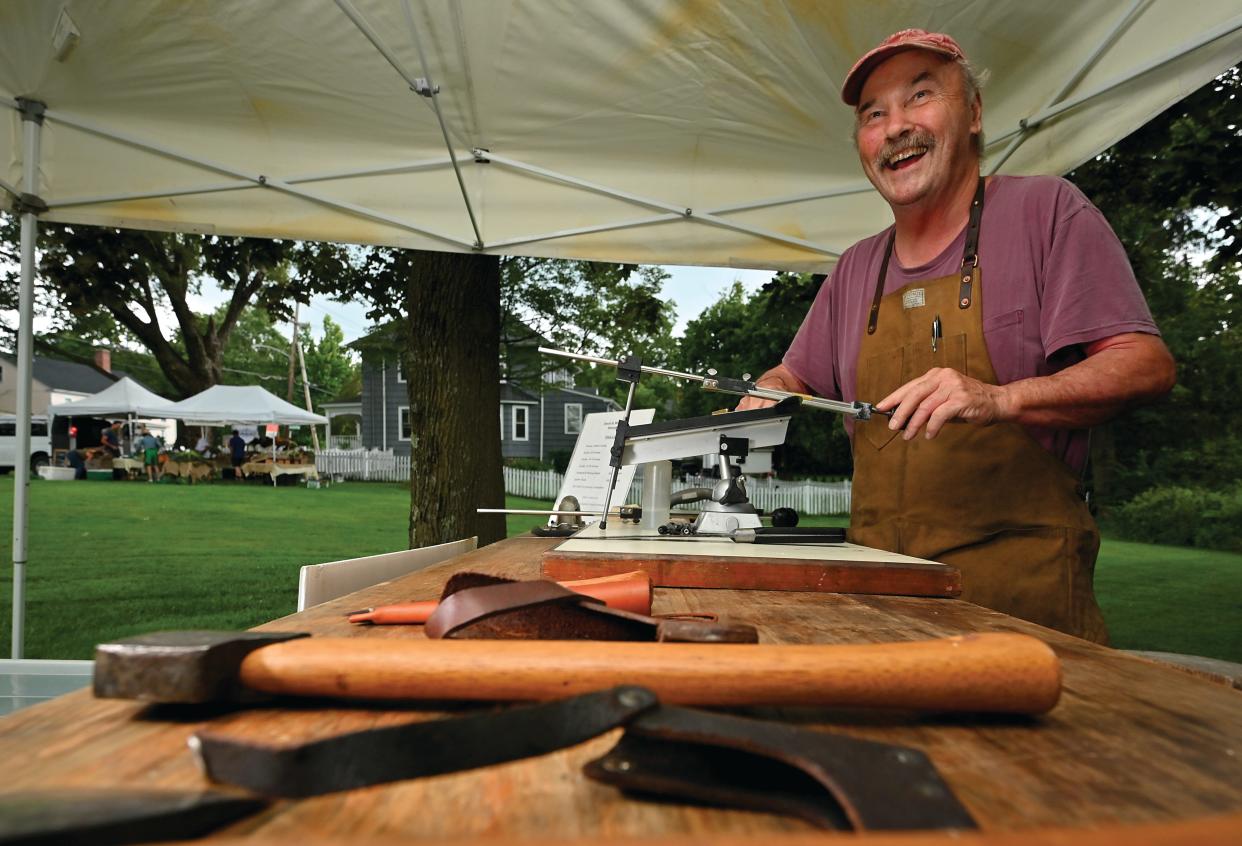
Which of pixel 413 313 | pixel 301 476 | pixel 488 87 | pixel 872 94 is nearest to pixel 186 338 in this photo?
pixel 301 476

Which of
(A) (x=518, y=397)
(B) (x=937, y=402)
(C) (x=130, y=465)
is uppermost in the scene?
(A) (x=518, y=397)

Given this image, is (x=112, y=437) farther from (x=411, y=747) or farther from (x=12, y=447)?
(x=411, y=747)

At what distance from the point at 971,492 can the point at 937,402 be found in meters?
0.57

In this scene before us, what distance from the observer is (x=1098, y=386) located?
1604 mm

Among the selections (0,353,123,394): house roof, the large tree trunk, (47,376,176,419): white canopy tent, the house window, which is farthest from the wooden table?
(0,353,123,394): house roof

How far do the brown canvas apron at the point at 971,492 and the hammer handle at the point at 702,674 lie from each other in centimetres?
136

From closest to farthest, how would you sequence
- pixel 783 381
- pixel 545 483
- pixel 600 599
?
pixel 600 599, pixel 783 381, pixel 545 483

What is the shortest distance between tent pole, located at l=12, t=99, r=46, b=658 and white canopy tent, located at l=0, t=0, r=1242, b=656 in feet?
0.05

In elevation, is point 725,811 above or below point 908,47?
below

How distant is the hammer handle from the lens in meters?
0.56

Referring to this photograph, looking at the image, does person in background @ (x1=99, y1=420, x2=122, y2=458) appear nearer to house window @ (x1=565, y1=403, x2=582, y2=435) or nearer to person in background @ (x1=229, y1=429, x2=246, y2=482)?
person in background @ (x1=229, y1=429, x2=246, y2=482)

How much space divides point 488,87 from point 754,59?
1.11 meters

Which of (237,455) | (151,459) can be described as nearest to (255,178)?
(237,455)

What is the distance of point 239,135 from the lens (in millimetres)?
3336
